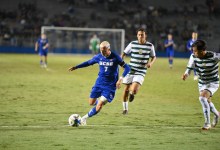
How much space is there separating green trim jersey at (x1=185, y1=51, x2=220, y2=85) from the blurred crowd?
141 ft

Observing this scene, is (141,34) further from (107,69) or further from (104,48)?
(104,48)

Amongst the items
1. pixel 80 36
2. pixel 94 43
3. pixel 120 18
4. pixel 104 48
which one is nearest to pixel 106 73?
pixel 104 48

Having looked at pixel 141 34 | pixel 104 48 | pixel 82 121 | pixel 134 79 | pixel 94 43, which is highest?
pixel 141 34

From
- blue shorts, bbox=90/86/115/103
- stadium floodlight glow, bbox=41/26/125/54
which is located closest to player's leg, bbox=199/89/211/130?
blue shorts, bbox=90/86/115/103

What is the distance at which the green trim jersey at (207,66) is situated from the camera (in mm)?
11609

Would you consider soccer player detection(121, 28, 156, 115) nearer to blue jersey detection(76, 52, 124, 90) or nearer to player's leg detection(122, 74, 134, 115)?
player's leg detection(122, 74, 134, 115)

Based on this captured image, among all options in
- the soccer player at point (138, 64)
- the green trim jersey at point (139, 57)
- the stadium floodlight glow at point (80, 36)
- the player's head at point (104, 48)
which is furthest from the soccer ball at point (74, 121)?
the stadium floodlight glow at point (80, 36)

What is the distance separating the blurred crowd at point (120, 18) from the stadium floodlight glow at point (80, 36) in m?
3.32

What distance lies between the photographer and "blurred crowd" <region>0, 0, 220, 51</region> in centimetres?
5500

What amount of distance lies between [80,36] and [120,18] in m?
8.48

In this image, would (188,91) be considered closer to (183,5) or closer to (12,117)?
(12,117)

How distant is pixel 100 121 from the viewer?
1310cm

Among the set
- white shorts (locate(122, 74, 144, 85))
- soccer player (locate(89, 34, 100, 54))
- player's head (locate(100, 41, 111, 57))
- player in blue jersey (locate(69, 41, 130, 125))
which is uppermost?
player's head (locate(100, 41, 111, 57))

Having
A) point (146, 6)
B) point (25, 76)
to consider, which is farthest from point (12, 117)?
point (146, 6)
